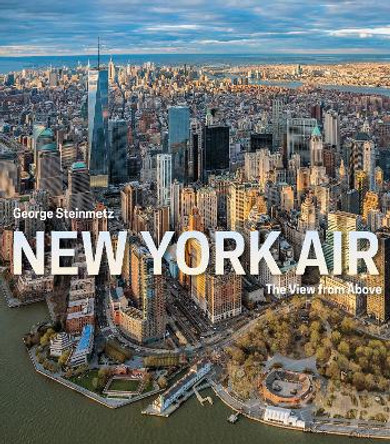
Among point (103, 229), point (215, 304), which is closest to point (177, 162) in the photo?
point (103, 229)

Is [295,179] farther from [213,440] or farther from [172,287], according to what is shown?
[213,440]

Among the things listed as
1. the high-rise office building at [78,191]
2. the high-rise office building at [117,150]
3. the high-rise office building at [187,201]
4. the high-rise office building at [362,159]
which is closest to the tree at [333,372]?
the high-rise office building at [187,201]

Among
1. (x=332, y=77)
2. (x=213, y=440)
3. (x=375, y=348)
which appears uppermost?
(x=332, y=77)

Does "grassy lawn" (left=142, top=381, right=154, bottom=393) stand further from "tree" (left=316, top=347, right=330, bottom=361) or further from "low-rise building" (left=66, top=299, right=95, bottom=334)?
"tree" (left=316, top=347, right=330, bottom=361)

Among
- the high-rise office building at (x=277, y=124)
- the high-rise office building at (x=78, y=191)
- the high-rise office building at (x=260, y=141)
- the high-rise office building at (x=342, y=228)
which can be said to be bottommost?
the high-rise office building at (x=342, y=228)

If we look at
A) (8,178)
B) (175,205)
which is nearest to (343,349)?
(175,205)

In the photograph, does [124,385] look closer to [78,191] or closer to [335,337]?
[335,337]

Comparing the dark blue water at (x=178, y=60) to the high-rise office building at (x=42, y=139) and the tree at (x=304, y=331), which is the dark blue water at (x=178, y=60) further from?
the tree at (x=304, y=331)
